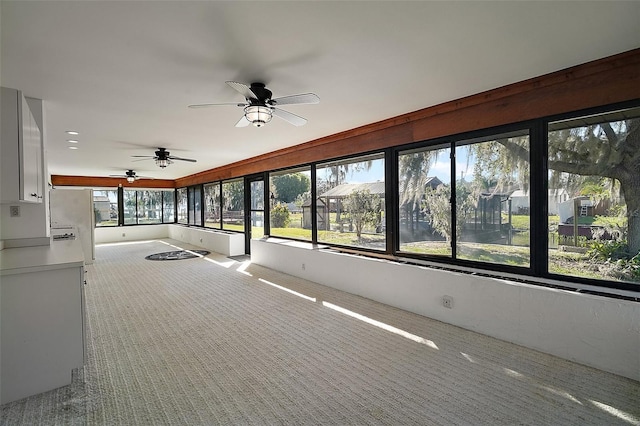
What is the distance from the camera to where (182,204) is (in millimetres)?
12555

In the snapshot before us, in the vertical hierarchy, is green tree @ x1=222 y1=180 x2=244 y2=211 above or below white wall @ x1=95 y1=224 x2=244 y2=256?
above

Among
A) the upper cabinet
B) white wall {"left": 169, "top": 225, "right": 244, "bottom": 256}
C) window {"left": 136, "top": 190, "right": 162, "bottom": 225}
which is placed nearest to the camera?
the upper cabinet

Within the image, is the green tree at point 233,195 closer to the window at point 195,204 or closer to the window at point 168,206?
the window at point 195,204

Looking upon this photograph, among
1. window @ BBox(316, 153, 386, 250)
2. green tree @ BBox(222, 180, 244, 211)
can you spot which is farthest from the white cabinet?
green tree @ BBox(222, 180, 244, 211)

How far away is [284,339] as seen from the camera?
3029mm

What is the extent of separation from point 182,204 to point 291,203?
788 cm

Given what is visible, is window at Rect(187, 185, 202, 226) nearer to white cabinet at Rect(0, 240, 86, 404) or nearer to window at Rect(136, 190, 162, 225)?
window at Rect(136, 190, 162, 225)

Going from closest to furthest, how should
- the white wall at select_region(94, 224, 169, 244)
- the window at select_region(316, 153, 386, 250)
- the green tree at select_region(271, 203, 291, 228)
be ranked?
the window at select_region(316, 153, 386, 250) → the green tree at select_region(271, 203, 291, 228) → the white wall at select_region(94, 224, 169, 244)

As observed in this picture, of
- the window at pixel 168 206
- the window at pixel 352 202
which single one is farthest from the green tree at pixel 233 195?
the window at pixel 168 206

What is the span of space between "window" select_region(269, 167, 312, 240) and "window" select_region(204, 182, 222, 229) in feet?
10.7

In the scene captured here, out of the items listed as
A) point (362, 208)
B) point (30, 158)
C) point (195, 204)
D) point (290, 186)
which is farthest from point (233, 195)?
point (30, 158)

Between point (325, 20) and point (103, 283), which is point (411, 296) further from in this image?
point (103, 283)

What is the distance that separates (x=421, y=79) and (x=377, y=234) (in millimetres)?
2358

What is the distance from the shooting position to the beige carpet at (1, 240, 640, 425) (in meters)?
1.94
